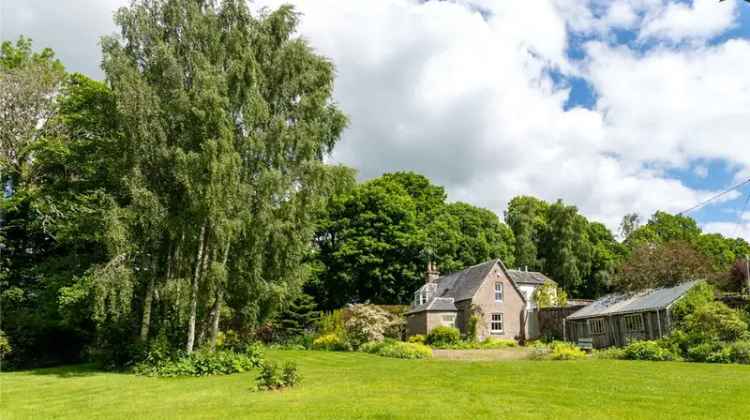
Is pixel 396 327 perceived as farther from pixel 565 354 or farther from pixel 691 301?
pixel 691 301

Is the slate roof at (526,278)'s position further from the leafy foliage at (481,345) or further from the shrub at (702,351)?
the shrub at (702,351)

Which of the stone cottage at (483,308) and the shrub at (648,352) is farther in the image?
the stone cottage at (483,308)

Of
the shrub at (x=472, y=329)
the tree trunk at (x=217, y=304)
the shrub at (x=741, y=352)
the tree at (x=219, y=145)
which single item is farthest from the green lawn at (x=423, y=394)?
the shrub at (x=472, y=329)

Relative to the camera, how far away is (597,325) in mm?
29922

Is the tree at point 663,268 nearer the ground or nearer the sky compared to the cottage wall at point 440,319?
nearer the sky

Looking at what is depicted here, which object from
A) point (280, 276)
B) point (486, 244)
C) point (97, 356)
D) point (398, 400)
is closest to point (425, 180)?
point (486, 244)

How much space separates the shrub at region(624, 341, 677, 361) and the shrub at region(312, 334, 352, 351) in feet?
49.3

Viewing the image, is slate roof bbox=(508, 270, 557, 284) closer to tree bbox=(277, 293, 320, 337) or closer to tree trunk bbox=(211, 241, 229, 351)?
tree bbox=(277, 293, 320, 337)

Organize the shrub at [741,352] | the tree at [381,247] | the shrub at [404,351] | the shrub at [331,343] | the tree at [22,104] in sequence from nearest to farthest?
the shrub at [741,352], the shrub at [404,351], the tree at [22,104], the shrub at [331,343], the tree at [381,247]

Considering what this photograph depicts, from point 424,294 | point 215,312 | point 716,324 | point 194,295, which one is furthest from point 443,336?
point 194,295

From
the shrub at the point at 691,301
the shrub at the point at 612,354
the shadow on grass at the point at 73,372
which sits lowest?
the shadow on grass at the point at 73,372

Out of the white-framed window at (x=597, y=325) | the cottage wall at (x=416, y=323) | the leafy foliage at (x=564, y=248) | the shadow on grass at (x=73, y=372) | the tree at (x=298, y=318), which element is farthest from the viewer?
the leafy foliage at (x=564, y=248)

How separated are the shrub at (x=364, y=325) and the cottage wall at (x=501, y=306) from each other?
7.06 meters

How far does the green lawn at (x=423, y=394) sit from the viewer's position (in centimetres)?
1045
